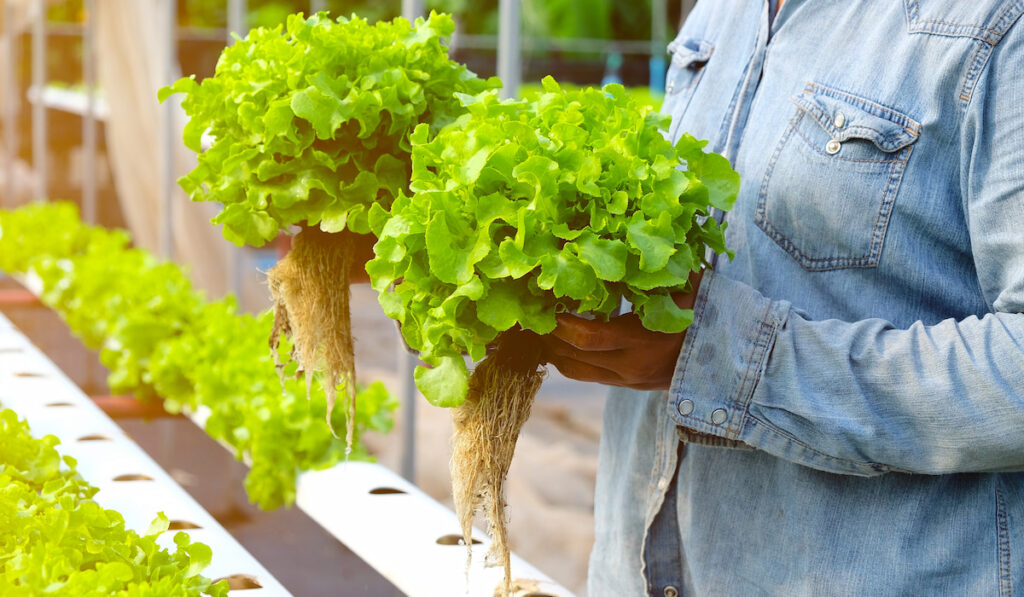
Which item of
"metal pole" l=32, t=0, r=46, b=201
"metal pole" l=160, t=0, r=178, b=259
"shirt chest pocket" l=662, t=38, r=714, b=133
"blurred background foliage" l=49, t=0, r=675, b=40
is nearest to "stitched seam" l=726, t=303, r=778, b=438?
"shirt chest pocket" l=662, t=38, r=714, b=133

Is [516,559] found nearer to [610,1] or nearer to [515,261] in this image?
[515,261]

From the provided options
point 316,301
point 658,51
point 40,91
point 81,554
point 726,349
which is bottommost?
point 40,91

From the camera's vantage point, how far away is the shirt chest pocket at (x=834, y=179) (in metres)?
1.09

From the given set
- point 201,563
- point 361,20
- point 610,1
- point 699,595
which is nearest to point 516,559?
point 699,595

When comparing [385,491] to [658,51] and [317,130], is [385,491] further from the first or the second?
[658,51]

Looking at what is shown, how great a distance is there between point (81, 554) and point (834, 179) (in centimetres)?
82

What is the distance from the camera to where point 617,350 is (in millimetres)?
1013

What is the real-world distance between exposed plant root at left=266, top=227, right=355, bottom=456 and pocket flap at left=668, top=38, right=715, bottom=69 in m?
0.48

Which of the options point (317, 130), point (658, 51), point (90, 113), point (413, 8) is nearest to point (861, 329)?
point (317, 130)

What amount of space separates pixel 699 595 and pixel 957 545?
0.95ft

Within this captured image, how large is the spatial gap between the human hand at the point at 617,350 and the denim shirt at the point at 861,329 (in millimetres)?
Answer: 20

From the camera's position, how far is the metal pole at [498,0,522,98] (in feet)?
6.74

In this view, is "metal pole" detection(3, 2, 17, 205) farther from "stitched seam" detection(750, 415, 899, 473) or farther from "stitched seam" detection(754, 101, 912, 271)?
"stitched seam" detection(750, 415, 899, 473)

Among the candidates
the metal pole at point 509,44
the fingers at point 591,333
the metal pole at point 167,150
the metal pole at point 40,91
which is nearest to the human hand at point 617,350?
the fingers at point 591,333
